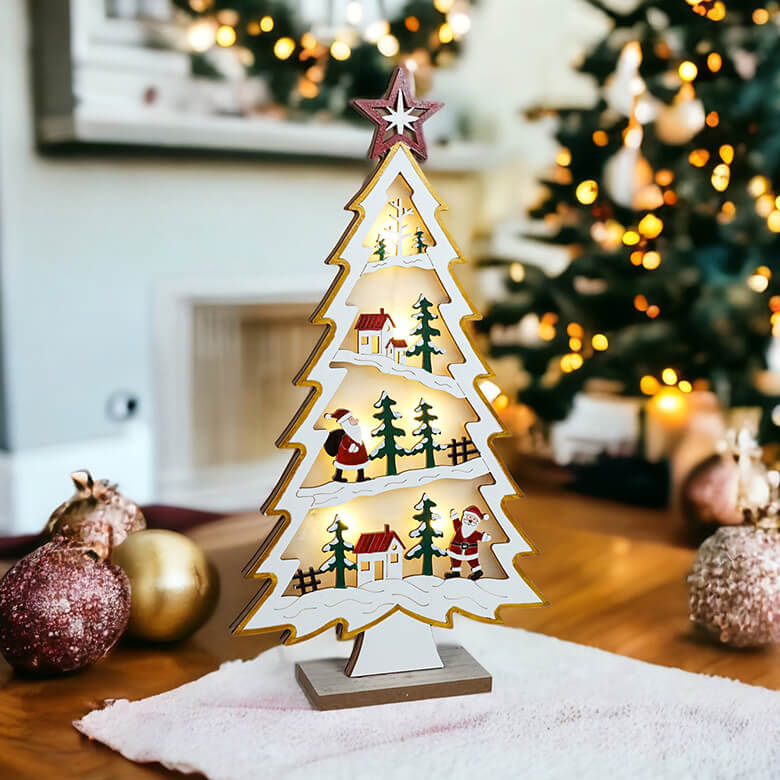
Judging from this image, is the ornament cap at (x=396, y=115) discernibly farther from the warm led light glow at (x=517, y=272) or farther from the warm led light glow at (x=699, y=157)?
the warm led light glow at (x=517, y=272)

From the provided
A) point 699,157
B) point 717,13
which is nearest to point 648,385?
point 699,157

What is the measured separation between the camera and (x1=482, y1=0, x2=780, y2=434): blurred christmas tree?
7.48 ft

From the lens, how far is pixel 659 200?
2.42m

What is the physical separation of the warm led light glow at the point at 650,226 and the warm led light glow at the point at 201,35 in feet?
4.14

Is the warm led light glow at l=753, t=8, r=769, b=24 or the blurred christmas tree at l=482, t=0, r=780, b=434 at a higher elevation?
the warm led light glow at l=753, t=8, r=769, b=24

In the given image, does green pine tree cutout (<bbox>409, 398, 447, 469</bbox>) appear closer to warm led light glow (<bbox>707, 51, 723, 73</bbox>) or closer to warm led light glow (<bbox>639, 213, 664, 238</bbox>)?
warm led light glow (<bbox>639, 213, 664, 238</bbox>)

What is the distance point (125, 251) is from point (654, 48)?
1488 mm

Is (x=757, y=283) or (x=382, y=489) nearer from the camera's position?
(x=382, y=489)

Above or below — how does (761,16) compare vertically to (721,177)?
above

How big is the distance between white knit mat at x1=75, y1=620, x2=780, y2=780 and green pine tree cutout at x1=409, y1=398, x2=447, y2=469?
0.84ft

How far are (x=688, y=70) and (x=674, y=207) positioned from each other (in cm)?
33

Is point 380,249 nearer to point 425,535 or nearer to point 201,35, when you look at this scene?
point 425,535

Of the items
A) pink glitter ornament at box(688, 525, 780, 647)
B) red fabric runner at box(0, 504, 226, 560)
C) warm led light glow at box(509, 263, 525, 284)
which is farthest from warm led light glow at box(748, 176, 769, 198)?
red fabric runner at box(0, 504, 226, 560)

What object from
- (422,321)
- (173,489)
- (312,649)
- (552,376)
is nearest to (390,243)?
(422,321)
